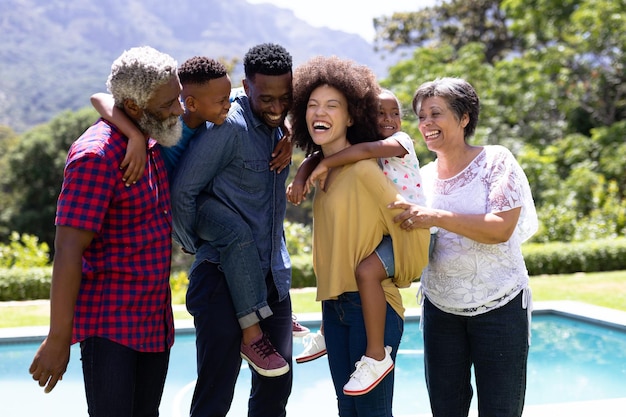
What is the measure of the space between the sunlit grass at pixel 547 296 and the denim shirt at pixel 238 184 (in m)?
5.06

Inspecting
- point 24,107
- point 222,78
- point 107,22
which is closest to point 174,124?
point 222,78

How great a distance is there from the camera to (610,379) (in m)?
5.82

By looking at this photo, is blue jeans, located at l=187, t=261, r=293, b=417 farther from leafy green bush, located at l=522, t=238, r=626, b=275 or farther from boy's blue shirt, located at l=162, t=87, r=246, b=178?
leafy green bush, located at l=522, t=238, r=626, b=275

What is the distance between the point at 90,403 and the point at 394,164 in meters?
1.40

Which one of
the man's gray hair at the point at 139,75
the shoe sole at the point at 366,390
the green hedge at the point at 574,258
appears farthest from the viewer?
the green hedge at the point at 574,258

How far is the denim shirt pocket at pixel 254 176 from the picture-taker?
2.52m

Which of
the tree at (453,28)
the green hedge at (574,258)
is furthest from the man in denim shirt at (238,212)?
the tree at (453,28)

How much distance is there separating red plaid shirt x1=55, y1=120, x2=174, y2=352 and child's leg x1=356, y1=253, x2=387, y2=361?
70 cm

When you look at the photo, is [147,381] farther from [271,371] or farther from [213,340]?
[271,371]

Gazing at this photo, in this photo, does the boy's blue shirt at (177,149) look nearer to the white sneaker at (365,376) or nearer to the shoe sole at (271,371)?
the shoe sole at (271,371)

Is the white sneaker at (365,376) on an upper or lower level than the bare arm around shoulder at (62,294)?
lower

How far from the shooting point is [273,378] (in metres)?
2.63

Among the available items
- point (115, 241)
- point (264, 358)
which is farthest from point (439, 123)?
point (115, 241)

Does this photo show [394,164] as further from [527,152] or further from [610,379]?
[527,152]
